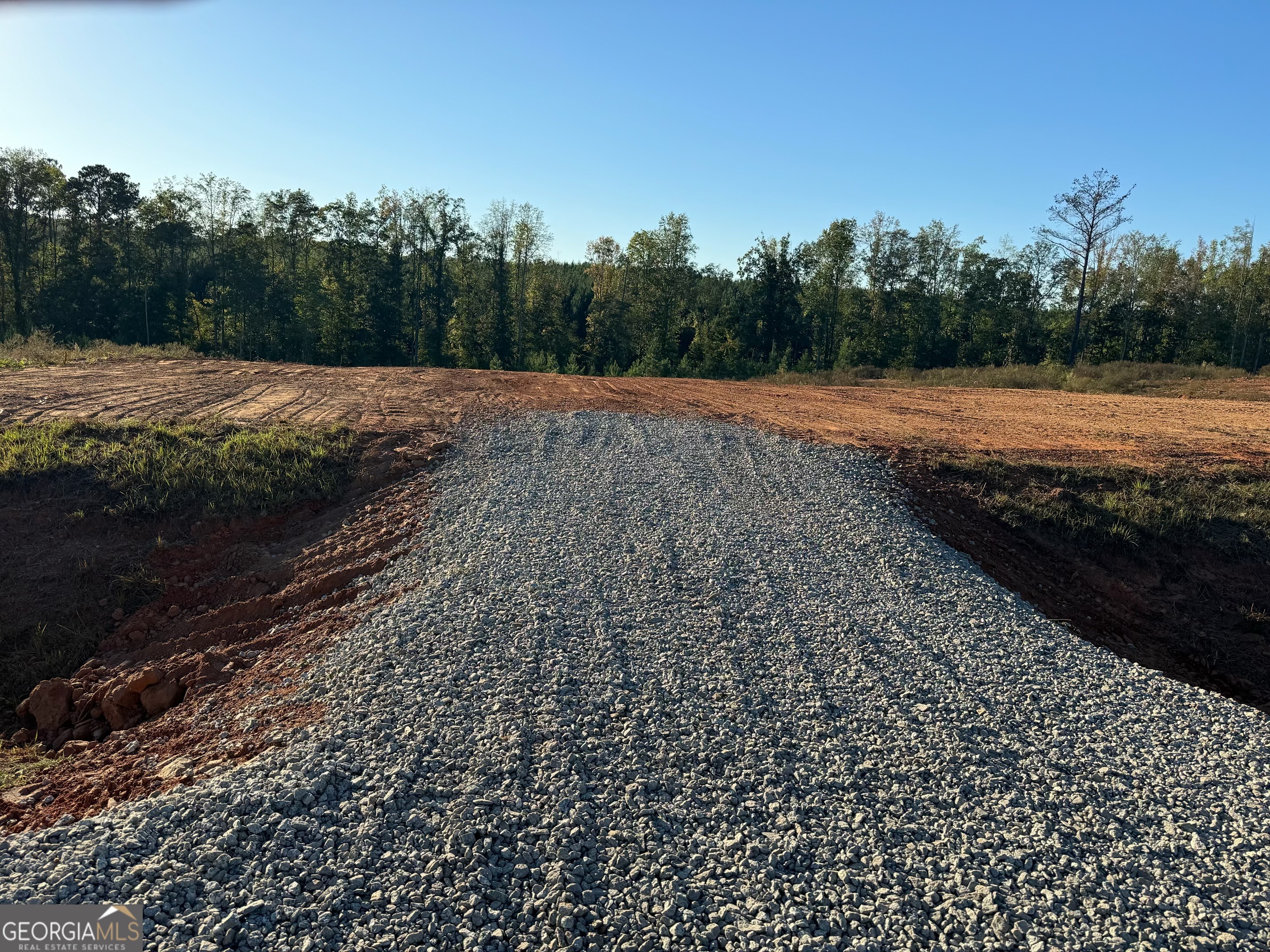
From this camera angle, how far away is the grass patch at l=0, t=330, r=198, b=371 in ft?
62.7

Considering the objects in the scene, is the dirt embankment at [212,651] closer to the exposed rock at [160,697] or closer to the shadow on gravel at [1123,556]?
the exposed rock at [160,697]

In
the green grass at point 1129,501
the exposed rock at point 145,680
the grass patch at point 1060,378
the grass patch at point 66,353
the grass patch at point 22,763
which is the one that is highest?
the grass patch at point 1060,378

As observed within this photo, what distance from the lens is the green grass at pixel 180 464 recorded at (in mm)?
10195

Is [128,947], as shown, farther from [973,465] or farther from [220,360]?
[220,360]

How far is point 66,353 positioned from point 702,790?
24.8 metres

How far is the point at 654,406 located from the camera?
16359 millimetres

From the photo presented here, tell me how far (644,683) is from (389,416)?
396 inches

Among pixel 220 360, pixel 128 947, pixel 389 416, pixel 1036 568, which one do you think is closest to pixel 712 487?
pixel 1036 568

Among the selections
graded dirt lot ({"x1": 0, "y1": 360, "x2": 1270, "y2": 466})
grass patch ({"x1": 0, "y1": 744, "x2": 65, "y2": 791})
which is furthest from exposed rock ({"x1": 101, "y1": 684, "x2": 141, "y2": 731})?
graded dirt lot ({"x1": 0, "y1": 360, "x2": 1270, "y2": 466})

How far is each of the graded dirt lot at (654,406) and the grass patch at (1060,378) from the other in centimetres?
276

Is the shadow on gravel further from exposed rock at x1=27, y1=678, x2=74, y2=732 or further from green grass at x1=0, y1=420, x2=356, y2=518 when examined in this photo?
exposed rock at x1=27, y1=678, x2=74, y2=732

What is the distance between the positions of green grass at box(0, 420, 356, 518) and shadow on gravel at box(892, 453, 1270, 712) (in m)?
9.68

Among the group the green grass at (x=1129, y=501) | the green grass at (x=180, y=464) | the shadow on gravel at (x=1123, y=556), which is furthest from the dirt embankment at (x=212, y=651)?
the green grass at (x=1129, y=501)

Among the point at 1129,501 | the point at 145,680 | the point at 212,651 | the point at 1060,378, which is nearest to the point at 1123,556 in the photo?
the point at 1129,501
